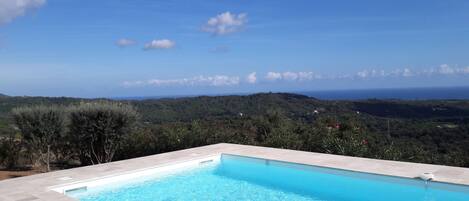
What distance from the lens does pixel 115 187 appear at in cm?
681

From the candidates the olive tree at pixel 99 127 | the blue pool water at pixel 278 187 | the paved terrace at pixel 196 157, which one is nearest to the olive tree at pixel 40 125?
the olive tree at pixel 99 127

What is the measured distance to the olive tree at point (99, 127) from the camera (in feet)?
27.0

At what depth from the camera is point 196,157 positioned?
8.21 metres

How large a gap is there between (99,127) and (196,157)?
1.80 metres

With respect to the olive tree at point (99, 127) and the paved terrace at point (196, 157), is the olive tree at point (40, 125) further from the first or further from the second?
the paved terrace at point (196, 157)

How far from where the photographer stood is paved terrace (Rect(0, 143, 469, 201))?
5.71m

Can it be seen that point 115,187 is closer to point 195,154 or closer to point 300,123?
point 195,154

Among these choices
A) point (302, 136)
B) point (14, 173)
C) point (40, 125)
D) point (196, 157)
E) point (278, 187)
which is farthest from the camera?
point (302, 136)

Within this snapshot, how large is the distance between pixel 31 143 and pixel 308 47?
16.2 metres

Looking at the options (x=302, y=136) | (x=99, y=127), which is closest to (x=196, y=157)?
(x=99, y=127)

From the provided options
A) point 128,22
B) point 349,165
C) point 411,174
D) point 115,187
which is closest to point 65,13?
point 128,22

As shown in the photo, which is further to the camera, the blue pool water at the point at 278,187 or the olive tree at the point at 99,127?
the olive tree at the point at 99,127

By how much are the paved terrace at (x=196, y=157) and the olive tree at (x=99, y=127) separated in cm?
75

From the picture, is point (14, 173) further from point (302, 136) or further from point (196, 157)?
point (302, 136)
